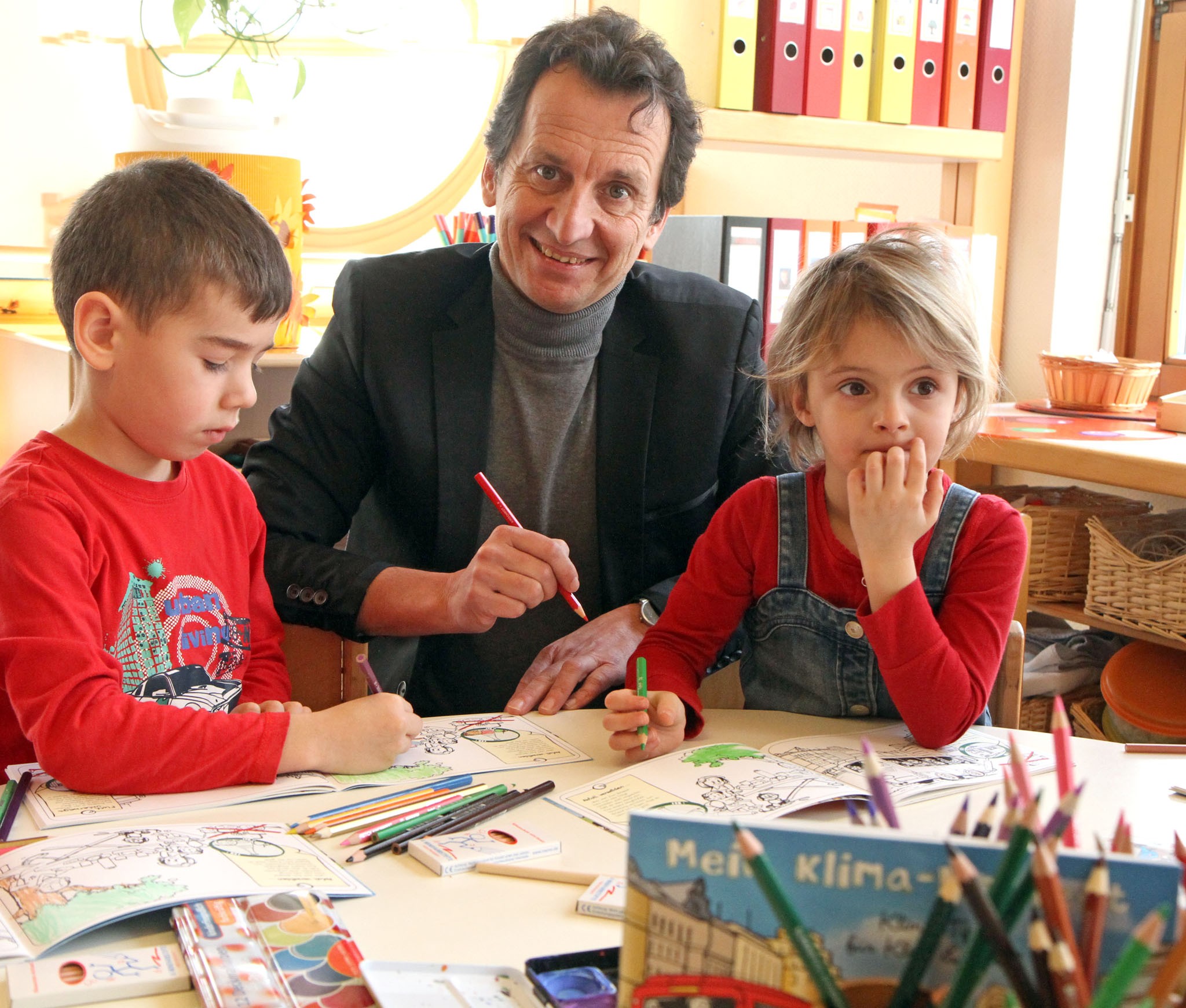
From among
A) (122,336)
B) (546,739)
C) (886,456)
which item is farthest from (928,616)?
(122,336)

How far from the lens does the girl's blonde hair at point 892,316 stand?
4.23ft

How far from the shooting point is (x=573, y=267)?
1.68 metres

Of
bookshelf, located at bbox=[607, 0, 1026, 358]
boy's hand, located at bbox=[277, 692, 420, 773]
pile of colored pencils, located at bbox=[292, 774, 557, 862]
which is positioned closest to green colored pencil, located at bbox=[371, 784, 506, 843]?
pile of colored pencils, located at bbox=[292, 774, 557, 862]

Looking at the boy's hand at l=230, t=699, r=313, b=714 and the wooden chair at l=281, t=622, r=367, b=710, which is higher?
the boy's hand at l=230, t=699, r=313, b=714

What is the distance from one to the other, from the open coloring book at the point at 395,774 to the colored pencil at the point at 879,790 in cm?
62

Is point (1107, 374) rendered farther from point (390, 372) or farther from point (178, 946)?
point (178, 946)

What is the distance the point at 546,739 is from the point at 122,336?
1.89ft

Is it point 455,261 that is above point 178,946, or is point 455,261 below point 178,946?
above

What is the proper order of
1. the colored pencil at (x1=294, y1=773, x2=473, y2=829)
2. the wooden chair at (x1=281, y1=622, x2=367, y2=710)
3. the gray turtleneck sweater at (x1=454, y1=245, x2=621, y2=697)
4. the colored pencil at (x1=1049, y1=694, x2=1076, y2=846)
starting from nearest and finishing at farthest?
the colored pencil at (x1=1049, y1=694, x2=1076, y2=846) → the colored pencil at (x1=294, y1=773, x2=473, y2=829) → the wooden chair at (x1=281, y1=622, x2=367, y2=710) → the gray turtleneck sweater at (x1=454, y1=245, x2=621, y2=697)

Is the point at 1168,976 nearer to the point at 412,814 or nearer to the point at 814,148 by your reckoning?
the point at 412,814

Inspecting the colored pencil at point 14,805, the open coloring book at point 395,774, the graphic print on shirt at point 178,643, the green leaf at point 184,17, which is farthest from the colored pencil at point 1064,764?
the green leaf at point 184,17

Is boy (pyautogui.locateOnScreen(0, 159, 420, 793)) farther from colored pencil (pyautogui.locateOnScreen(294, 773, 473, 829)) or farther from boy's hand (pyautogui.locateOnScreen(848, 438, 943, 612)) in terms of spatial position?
boy's hand (pyautogui.locateOnScreen(848, 438, 943, 612))

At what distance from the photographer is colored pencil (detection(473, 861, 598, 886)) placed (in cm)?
87

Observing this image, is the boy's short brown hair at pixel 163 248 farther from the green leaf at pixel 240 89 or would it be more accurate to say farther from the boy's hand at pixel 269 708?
the green leaf at pixel 240 89
